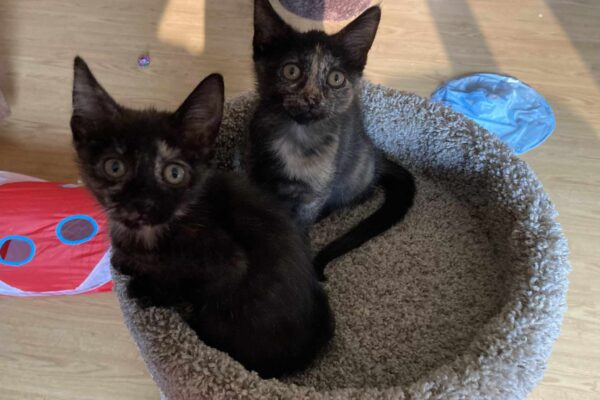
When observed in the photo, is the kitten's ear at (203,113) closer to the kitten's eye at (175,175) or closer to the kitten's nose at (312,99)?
the kitten's eye at (175,175)

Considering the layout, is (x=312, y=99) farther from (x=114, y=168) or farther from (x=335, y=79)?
(x=114, y=168)

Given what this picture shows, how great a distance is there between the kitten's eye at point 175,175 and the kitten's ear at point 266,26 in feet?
1.42

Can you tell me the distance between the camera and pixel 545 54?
230cm

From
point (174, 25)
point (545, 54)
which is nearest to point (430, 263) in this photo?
point (545, 54)

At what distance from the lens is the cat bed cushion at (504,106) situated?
2.00m

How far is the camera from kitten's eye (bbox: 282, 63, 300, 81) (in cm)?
113

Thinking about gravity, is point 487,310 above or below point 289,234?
below

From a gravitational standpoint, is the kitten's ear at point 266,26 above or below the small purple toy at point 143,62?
above

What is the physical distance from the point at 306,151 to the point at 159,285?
48cm

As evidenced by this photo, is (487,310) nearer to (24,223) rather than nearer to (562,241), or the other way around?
(562,241)

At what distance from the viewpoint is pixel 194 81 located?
2133 millimetres

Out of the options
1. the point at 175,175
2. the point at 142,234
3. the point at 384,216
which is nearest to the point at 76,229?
the point at 142,234

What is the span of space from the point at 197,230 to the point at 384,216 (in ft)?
A: 2.14

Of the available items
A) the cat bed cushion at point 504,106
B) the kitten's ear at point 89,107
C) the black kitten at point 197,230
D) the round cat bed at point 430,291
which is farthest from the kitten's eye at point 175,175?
the cat bed cushion at point 504,106
